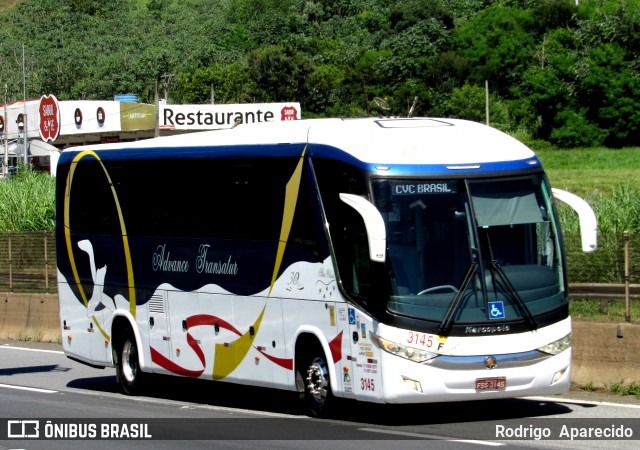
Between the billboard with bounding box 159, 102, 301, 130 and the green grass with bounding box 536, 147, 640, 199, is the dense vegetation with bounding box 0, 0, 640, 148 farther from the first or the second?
the green grass with bounding box 536, 147, 640, 199

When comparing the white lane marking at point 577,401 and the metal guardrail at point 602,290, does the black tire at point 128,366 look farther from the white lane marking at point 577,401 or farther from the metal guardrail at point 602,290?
the metal guardrail at point 602,290

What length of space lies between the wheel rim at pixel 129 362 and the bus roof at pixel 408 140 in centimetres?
459

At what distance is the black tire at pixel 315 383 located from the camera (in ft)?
44.1

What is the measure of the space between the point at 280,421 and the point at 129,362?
455 centimetres

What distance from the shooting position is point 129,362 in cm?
1739

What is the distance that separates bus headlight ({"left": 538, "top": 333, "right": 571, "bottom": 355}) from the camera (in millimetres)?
12586

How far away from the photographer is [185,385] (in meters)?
18.8

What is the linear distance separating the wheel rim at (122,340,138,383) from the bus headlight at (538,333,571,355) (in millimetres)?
6944

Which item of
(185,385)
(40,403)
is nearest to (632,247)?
(185,385)

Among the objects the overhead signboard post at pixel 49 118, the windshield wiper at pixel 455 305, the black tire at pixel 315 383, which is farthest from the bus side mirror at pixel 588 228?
the overhead signboard post at pixel 49 118

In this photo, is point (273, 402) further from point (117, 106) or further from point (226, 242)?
point (117, 106)

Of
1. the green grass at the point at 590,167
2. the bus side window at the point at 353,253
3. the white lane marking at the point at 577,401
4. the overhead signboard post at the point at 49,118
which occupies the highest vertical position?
the overhead signboard post at the point at 49,118

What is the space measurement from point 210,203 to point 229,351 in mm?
1927

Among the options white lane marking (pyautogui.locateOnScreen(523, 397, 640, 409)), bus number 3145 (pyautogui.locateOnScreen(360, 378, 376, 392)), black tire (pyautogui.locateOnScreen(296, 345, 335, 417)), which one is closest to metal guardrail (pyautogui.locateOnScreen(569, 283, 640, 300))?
white lane marking (pyautogui.locateOnScreen(523, 397, 640, 409))
